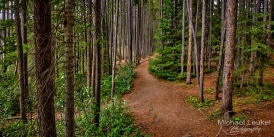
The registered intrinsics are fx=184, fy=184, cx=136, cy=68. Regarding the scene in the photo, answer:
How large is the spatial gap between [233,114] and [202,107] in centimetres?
233

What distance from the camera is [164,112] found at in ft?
33.3

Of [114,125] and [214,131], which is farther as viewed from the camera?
[114,125]

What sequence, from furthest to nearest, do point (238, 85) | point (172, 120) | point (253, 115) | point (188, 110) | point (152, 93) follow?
point (152, 93)
point (238, 85)
point (188, 110)
point (172, 120)
point (253, 115)

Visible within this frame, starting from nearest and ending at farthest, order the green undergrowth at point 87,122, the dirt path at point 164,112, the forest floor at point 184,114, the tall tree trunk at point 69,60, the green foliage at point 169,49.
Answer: the tall tree trunk at point 69,60
the green undergrowth at point 87,122
the forest floor at point 184,114
the dirt path at point 164,112
the green foliage at point 169,49

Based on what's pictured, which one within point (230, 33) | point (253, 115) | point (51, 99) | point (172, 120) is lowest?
point (172, 120)

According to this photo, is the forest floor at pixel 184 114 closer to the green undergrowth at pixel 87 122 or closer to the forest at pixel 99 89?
the forest at pixel 99 89

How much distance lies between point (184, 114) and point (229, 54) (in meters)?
3.90

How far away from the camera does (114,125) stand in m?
8.20

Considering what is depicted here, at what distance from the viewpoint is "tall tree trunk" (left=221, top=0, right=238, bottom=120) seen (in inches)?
283

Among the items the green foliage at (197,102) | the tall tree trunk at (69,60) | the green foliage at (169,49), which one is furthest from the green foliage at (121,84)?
the tall tree trunk at (69,60)

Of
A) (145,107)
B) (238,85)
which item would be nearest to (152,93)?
(145,107)

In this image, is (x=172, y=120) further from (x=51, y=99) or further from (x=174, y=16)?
(x=174, y=16)

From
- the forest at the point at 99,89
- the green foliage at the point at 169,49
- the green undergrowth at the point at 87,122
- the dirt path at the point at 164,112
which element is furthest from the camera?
the green foliage at the point at 169,49

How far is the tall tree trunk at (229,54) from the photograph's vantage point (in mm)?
7199
